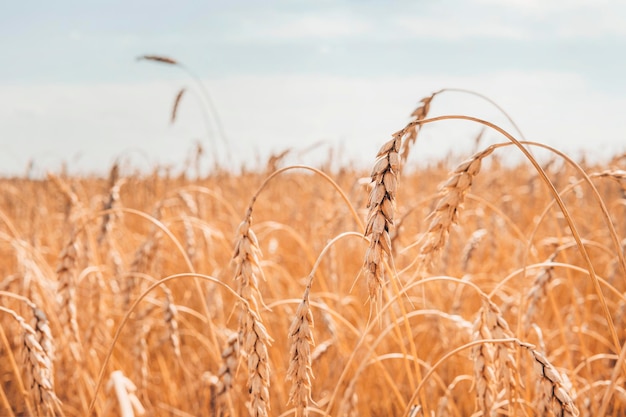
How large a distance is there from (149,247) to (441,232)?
1167 millimetres

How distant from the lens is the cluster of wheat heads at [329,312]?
0.91 metres

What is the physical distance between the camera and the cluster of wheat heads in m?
0.91

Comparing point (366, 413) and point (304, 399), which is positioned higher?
point (304, 399)

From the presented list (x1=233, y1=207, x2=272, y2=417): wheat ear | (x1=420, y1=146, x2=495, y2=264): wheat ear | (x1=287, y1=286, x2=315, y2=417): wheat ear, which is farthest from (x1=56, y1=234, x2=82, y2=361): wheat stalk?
(x1=420, y1=146, x2=495, y2=264): wheat ear

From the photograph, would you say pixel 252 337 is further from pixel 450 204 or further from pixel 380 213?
pixel 450 204

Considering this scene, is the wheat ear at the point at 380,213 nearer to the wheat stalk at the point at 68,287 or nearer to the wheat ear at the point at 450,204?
the wheat ear at the point at 450,204

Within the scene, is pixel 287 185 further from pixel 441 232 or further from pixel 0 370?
pixel 441 232

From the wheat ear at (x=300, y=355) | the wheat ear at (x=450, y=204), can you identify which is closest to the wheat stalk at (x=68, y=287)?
the wheat ear at (x=300, y=355)

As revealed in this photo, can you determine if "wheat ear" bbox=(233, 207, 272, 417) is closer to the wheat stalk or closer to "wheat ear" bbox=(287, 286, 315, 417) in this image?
"wheat ear" bbox=(287, 286, 315, 417)

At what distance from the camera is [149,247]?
6.07 feet

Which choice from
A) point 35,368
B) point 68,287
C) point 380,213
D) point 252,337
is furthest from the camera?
point 68,287

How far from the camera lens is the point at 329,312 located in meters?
1.63

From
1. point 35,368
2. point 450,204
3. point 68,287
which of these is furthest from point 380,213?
point 68,287

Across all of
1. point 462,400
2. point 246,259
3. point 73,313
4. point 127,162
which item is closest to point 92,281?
point 73,313
